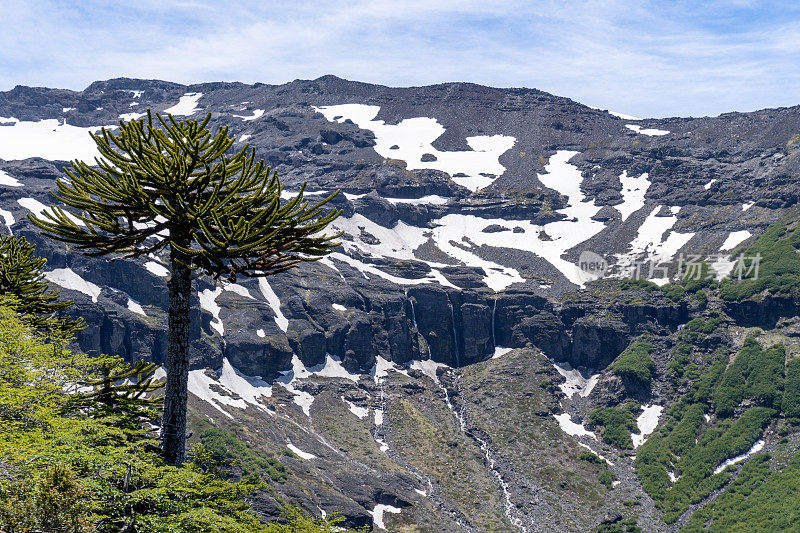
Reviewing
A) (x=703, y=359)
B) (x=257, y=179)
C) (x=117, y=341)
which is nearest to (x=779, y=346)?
(x=703, y=359)

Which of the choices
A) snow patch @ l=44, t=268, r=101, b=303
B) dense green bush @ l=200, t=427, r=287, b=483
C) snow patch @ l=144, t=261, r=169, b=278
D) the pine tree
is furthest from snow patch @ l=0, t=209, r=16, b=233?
the pine tree

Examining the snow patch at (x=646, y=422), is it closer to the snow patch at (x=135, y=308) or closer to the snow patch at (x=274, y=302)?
the snow patch at (x=274, y=302)

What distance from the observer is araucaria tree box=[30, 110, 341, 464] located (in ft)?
51.8

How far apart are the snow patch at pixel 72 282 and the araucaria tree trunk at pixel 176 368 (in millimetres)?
154541

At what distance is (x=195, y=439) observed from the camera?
121 metres

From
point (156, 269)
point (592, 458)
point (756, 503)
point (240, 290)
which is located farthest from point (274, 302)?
point (756, 503)

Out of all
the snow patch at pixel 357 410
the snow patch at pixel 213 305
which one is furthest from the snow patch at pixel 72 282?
the snow patch at pixel 357 410

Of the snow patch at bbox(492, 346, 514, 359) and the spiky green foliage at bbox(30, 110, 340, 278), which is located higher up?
the spiky green foliage at bbox(30, 110, 340, 278)

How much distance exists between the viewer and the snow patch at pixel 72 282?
158625 mm

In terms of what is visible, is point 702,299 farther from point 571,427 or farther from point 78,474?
point 78,474

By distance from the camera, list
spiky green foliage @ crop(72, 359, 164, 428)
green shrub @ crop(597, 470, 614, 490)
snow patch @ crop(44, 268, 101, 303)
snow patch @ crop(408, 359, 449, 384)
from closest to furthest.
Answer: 1. spiky green foliage @ crop(72, 359, 164, 428)
2. green shrub @ crop(597, 470, 614, 490)
3. snow patch @ crop(44, 268, 101, 303)
4. snow patch @ crop(408, 359, 449, 384)

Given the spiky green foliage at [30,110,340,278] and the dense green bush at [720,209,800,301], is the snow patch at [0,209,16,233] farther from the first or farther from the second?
the dense green bush at [720,209,800,301]

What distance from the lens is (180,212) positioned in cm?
1620

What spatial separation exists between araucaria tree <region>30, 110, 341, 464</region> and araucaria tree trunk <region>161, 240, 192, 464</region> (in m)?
0.02
